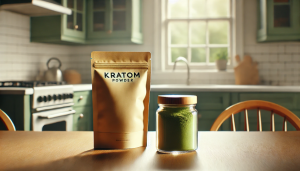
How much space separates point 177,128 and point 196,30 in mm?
3135

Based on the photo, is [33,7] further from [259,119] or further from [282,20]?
[282,20]

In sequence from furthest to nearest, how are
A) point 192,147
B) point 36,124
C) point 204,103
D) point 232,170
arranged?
1. point 204,103
2. point 36,124
3. point 192,147
4. point 232,170

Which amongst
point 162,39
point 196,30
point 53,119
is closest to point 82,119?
point 53,119

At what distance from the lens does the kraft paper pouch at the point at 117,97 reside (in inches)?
27.3

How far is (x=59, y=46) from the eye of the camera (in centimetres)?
352

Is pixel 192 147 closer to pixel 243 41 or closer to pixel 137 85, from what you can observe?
pixel 137 85

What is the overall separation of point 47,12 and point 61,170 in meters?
2.64

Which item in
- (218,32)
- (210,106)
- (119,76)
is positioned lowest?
(210,106)

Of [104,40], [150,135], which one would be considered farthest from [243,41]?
[150,135]

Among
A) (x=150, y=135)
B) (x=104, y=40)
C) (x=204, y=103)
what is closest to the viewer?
(x=150, y=135)

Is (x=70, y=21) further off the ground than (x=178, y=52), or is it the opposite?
(x=70, y=21)

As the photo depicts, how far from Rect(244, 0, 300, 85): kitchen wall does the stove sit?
86.6 inches

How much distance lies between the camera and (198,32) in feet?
11.9

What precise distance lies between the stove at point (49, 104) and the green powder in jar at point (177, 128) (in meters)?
1.71
